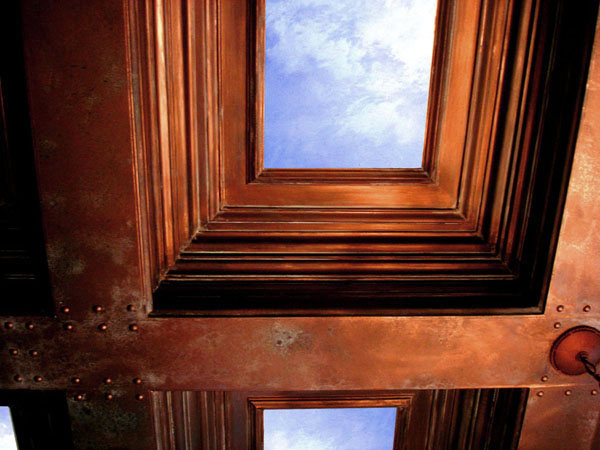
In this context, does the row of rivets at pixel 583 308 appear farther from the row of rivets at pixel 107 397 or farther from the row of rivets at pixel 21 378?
the row of rivets at pixel 21 378

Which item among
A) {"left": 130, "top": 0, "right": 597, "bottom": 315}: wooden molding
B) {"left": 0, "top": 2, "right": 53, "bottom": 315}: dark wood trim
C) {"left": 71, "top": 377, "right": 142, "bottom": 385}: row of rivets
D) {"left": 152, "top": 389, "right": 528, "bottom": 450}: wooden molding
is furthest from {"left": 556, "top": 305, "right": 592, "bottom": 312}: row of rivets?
{"left": 0, "top": 2, "right": 53, "bottom": 315}: dark wood trim

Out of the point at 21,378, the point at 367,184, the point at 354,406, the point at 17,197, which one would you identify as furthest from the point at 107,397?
the point at 367,184

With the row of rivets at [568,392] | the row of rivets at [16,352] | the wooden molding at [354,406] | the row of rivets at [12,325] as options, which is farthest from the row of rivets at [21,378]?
the row of rivets at [568,392]

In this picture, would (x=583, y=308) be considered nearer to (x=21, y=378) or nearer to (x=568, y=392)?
(x=568, y=392)

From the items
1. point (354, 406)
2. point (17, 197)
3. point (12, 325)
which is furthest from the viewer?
point (354, 406)

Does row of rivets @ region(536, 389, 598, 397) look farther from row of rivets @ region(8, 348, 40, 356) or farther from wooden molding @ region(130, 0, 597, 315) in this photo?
row of rivets @ region(8, 348, 40, 356)

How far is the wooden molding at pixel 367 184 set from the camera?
1489 millimetres

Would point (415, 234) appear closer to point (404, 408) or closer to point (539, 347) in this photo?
point (539, 347)

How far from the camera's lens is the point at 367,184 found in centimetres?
180

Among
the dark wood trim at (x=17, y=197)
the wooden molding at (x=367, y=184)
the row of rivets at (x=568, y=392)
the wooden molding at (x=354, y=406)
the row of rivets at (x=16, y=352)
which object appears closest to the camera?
the dark wood trim at (x=17, y=197)

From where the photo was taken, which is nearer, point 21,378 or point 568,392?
point 21,378

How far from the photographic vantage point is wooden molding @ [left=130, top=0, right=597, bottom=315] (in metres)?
1.49

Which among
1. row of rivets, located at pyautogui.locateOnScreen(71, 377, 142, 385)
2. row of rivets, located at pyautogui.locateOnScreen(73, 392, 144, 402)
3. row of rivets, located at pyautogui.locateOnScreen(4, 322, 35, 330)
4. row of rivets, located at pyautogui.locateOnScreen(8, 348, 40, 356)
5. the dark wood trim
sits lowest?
row of rivets, located at pyautogui.locateOnScreen(73, 392, 144, 402)

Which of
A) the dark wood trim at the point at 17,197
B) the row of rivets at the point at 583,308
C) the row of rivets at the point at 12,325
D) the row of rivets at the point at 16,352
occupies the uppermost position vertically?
the dark wood trim at the point at 17,197
